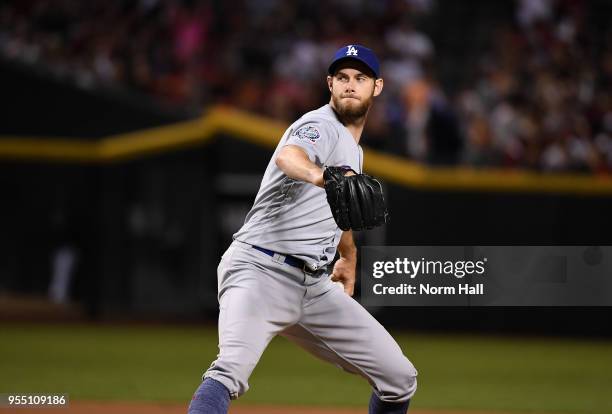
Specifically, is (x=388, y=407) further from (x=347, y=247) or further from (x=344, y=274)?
(x=347, y=247)

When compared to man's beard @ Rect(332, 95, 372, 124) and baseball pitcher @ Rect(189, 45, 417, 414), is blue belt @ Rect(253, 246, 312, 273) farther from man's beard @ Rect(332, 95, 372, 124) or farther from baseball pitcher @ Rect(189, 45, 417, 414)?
man's beard @ Rect(332, 95, 372, 124)

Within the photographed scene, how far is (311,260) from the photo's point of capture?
4316mm

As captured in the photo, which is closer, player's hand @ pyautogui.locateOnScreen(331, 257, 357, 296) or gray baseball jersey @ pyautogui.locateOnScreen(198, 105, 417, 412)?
gray baseball jersey @ pyautogui.locateOnScreen(198, 105, 417, 412)

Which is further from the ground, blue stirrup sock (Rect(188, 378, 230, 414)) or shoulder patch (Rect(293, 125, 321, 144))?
shoulder patch (Rect(293, 125, 321, 144))

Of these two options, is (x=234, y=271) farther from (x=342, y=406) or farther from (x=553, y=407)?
(x=553, y=407)

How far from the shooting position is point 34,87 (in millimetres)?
14500

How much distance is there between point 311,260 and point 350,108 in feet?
2.10

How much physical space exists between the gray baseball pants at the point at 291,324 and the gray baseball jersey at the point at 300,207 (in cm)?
7

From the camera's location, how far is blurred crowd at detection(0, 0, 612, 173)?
12586 millimetres

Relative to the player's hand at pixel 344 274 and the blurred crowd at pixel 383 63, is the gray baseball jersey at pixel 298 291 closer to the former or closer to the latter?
the player's hand at pixel 344 274

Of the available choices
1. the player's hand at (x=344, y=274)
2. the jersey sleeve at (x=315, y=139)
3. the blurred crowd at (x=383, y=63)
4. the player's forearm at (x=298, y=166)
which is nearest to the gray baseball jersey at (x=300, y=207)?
the jersey sleeve at (x=315, y=139)

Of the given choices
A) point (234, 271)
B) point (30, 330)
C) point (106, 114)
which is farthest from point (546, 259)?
point (106, 114)

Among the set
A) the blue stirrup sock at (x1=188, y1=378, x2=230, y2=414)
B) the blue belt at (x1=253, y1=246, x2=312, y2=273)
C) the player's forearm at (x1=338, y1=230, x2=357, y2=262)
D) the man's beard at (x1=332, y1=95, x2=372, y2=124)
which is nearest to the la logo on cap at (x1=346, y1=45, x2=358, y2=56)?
the man's beard at (x1=332, y1=95, x2=372, y2=124)

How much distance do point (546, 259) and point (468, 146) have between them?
455cm
